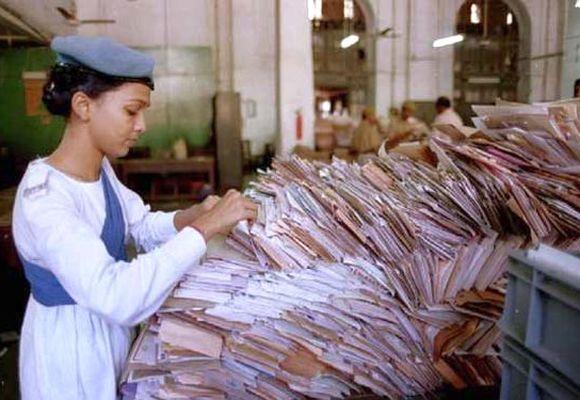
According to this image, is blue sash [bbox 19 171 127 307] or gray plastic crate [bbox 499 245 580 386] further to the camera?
blue sash [bbox 19 171 127 307]

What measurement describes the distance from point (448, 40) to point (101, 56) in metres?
13.2

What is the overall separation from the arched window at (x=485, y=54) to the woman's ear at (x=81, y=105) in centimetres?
1397

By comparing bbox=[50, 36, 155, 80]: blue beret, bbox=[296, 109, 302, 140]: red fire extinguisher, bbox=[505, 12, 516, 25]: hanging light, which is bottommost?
bbox=[296, 109, 302, 140]: red fire extinguisher

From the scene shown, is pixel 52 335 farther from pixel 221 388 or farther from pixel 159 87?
pixel 159 87

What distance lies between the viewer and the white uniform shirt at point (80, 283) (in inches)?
46.1

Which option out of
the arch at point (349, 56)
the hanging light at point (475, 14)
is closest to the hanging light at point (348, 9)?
the arch at point (349, 56)

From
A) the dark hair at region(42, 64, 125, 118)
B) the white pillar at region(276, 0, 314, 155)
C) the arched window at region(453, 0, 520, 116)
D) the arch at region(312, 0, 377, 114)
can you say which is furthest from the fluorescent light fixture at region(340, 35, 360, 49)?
the dark hair at region(42, 64, 125, 118)

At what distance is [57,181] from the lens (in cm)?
132

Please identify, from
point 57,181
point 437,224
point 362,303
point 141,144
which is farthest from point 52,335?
point 141,144

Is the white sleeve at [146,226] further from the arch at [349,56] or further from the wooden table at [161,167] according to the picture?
the arch at [349,56]

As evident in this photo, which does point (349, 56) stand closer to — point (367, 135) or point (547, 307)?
point (367, 135)

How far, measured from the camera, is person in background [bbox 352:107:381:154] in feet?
30.5

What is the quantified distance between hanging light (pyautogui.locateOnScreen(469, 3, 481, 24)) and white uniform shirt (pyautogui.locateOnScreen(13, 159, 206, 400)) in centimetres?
1425

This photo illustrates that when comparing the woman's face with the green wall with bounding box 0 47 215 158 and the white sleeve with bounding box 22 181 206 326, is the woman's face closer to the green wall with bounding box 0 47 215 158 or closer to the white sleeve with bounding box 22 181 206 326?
the white sleeve with bounding box 22 181 206 326
